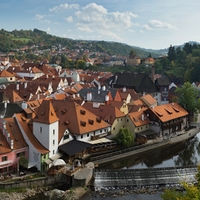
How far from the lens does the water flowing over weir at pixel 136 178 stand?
35.9m

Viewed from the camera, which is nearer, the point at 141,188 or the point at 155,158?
the point at 141,188

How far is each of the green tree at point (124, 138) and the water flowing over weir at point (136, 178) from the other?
31.7ft

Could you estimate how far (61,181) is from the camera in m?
35.7

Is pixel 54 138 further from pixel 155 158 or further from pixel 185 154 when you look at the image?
pixel 185 154

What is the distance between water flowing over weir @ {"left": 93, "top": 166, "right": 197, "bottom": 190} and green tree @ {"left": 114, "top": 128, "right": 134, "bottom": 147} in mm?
9659

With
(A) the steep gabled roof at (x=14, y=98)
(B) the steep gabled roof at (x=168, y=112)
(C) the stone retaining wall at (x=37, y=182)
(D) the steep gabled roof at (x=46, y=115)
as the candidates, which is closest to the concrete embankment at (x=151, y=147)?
(B) the steep gabled roof at (x=168, y=112)

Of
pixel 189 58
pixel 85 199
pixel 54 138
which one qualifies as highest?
pixel 189 58

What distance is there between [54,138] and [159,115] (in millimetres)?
23554

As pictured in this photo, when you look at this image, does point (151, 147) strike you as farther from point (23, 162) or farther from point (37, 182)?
point (23, 162)

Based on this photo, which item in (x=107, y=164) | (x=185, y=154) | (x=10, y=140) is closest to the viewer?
(x=10, y=140)

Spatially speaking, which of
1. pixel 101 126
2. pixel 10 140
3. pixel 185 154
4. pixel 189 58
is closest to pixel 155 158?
pixel 185 154

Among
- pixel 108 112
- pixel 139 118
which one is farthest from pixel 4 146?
pixel 139 118

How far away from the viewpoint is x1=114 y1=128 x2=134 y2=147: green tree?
1854 inches

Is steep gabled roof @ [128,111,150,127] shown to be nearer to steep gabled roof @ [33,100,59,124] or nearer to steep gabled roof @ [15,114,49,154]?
steep gabled roof @ [33,100,59,124]
